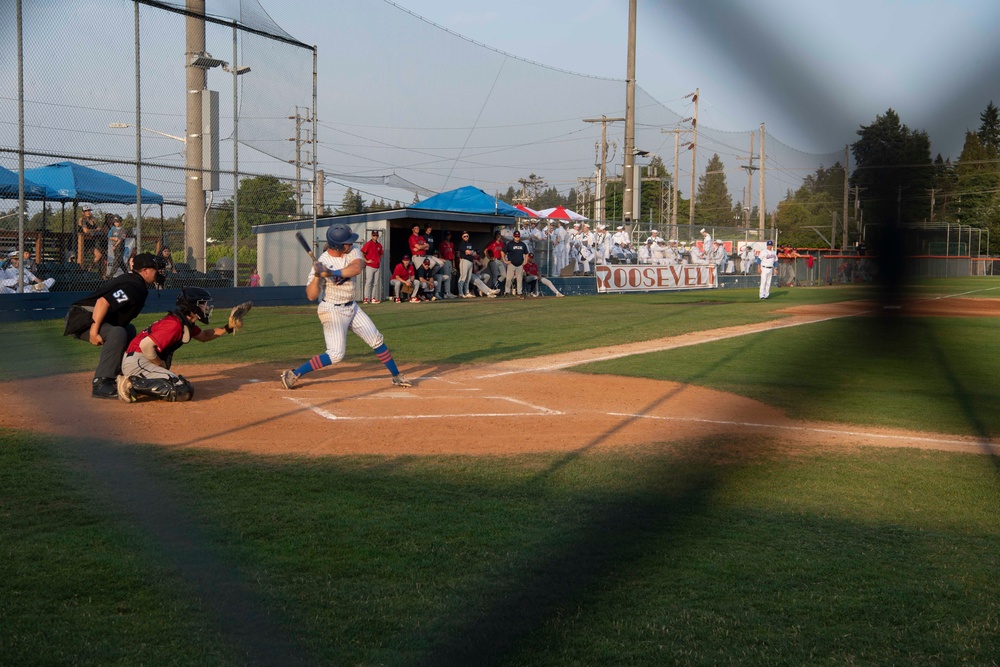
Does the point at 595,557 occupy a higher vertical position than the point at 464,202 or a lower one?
lower

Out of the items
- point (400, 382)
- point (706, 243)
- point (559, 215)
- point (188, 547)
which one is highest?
point (559, 215)

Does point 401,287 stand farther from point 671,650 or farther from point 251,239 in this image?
point 671,650

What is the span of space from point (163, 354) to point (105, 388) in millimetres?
592

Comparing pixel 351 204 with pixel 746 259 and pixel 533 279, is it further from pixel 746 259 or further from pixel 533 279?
pixel 746 259

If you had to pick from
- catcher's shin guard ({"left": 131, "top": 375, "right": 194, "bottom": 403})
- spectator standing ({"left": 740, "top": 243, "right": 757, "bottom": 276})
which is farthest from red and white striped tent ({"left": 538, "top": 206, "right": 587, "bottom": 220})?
catcher's shin guard ({"left": 131, "top": 375, "right": 194, "bottom": 403})

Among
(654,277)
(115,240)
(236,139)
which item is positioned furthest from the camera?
(654,277)

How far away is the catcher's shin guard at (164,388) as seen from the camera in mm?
8062

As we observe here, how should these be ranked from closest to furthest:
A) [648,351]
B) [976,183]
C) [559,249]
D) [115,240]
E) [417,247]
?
[976,183], [648,351], [115,240], [417,247], [559,249]

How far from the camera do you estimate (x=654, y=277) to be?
3153 cm

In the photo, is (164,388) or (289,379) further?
(289,379)

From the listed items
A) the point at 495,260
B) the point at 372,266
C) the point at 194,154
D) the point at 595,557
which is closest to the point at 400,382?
the point at 595,557

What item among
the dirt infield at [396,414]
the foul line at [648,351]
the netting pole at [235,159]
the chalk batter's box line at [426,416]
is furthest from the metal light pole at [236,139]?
the chalk batter's box line at [426,416]

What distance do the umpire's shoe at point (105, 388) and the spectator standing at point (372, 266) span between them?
12519 millimetres

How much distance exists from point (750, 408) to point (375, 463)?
14.2 ft
